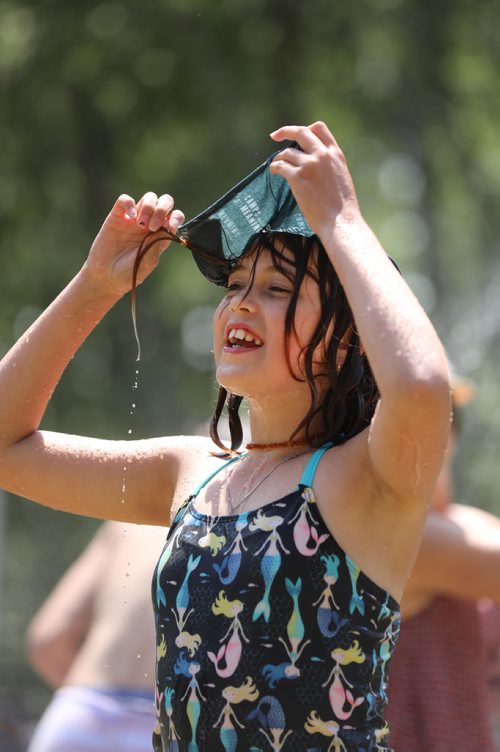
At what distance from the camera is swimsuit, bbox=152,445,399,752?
189 centimetres

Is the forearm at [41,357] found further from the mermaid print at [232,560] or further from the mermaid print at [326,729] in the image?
the mermaid print at [326,729]

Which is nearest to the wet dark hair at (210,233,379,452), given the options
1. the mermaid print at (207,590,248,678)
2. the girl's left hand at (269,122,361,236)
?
the girl's left hand at (269,122,361,236)

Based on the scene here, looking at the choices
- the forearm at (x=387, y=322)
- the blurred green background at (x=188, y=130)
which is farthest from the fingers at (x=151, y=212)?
the blurred green background at (x=188, y=130)

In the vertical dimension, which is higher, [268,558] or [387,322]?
[387,322]

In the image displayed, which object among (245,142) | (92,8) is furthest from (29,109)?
(245,142)

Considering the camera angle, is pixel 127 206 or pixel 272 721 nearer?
pixel 272 721

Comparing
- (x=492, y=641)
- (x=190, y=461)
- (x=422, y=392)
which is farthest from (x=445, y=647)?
(x=422, y=392)

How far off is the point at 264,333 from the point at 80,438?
20.9 inches

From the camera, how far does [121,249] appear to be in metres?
2.44

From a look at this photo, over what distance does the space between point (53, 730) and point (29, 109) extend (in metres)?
9.07

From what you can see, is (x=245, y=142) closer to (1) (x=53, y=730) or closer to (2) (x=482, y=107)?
(2) (x=482, y=107)

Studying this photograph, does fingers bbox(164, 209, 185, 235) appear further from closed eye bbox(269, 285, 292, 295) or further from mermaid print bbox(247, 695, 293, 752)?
mermaid print bbox(247, 695, 293, 752)

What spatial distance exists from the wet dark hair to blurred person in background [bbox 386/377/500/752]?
1083 mm

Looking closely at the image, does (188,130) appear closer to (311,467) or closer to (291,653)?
(311,467)
